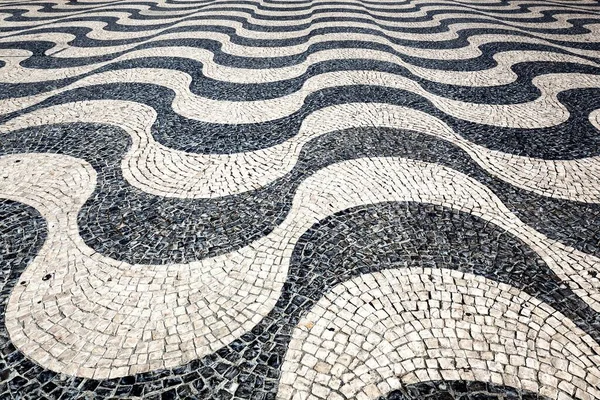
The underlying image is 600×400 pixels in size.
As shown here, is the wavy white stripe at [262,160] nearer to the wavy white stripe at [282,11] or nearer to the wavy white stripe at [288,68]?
the wavy white stripe at [288,68]

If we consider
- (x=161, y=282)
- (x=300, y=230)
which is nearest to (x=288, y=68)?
(x=300, y=230)

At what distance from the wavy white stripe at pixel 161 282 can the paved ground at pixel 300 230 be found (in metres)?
0.02

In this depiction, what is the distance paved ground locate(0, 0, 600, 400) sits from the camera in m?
2.16

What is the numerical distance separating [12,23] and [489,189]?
11.2 meters

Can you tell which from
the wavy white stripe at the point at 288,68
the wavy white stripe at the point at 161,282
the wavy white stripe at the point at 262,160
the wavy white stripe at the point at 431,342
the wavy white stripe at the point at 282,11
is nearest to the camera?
the wavy white stripe at the point at 431,342

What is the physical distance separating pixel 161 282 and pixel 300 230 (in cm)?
109

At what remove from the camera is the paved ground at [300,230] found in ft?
7.10

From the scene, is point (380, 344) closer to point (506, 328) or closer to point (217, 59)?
point (506, 328)

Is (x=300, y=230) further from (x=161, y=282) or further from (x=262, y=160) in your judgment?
(x=262, y=160)

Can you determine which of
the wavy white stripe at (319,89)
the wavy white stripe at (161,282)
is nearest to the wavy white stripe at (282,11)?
the wavy white stripe at (319,89)

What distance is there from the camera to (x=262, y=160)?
4.10 metres

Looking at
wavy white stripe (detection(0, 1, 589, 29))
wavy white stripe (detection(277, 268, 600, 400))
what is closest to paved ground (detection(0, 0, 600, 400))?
wavy white stripe (detection(277, 268, 600, 400))

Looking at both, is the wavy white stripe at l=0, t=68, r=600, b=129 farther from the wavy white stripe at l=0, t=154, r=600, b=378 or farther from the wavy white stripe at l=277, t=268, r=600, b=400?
the wavy white stripe at l=277, t=268, r=600, b=400

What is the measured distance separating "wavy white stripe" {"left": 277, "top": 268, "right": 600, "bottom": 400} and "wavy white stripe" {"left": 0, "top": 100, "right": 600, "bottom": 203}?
1568mm
